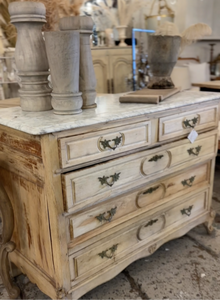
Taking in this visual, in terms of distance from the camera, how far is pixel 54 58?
3.24 ft

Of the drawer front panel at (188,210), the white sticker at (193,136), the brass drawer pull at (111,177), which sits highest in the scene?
the white sticker at (193,136)

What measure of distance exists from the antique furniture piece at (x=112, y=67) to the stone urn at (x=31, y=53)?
2369 mm

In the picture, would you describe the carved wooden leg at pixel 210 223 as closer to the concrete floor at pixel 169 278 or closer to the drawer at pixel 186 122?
the concrete floor at pixel 169 278

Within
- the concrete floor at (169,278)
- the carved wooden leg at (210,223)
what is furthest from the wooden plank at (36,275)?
the carved wooden leg at (210,223)

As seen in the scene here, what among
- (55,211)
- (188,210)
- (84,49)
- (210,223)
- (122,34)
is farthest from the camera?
(122,34)

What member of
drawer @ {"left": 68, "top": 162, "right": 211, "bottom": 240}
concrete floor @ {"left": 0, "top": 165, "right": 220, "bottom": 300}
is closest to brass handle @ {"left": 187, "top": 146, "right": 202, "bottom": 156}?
drawer @ {"left": 68, "top": 162, "right": 211, "bottom": 240}

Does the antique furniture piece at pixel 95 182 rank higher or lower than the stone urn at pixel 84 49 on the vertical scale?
lower

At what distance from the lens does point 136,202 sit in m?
1.29

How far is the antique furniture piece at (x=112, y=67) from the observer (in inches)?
135

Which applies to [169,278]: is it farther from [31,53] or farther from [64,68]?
[31,53]

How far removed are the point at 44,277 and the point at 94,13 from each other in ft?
10.5

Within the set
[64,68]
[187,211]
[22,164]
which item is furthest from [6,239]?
[187,211]

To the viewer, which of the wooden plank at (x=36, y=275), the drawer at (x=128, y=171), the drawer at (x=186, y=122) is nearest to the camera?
the drawer at (x=128, y=171)

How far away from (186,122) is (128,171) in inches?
16.2
